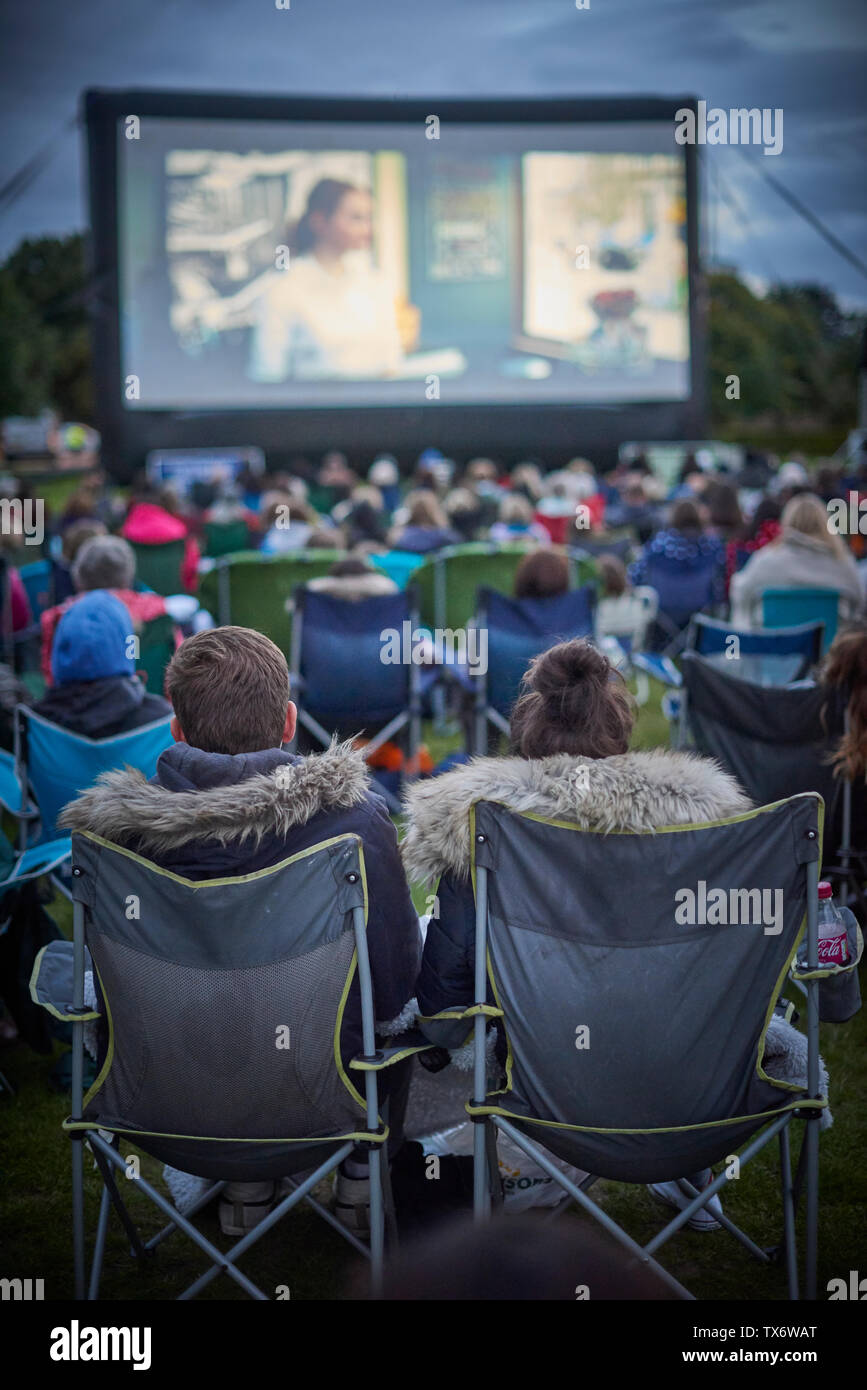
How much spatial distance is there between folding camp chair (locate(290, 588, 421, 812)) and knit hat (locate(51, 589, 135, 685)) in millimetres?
1327

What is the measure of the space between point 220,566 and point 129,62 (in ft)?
31.5

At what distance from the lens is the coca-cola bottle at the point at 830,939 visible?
195cm

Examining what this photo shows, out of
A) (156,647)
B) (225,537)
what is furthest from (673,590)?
(225,537)

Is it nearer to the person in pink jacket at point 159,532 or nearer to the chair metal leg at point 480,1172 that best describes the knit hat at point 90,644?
the chair metal leg at point 480,1172

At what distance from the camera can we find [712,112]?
434 cm

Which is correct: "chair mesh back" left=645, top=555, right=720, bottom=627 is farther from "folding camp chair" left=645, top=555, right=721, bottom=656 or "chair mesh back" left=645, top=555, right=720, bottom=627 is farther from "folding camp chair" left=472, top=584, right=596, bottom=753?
"folding camp chair" left=472, top=584, right=596, bottom=753

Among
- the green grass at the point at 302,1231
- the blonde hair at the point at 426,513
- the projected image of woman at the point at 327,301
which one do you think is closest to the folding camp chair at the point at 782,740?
the green grass at the point at 302,1231

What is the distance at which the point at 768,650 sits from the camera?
4.33 meters

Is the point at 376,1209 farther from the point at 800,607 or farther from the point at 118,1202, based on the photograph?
the point at 800,607

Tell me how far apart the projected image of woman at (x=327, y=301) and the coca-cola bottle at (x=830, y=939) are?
12550 millimetres

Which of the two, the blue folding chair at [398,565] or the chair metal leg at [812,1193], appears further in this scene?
the blue folding chair at [398,565]

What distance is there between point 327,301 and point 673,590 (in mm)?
8401

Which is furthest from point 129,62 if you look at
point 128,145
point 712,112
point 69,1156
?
point 69,1156

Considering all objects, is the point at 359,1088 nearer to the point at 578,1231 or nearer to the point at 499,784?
the point at 499,784
